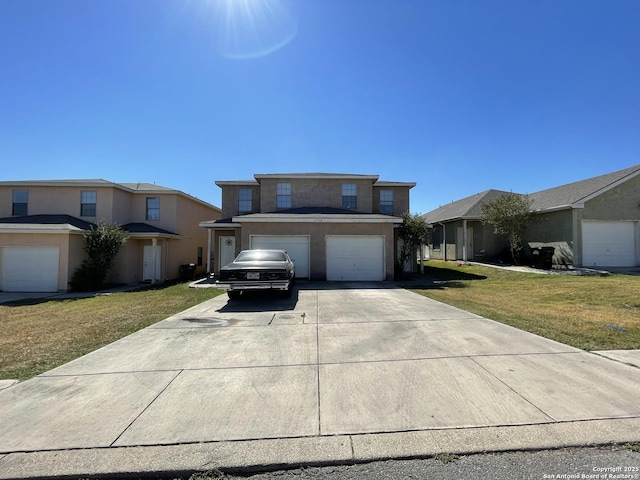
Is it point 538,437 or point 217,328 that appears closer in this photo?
point 538,437

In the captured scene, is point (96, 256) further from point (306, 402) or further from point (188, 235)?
point (306, 402)

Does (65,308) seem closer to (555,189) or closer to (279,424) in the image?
(279,424)

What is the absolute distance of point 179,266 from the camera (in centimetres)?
2177

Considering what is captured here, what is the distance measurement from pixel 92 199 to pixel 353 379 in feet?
66.8

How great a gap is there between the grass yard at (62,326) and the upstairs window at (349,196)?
10.4 m

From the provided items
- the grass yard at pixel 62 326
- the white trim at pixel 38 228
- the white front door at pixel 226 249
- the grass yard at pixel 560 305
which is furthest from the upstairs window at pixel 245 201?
the grass yard at pixel 560 305

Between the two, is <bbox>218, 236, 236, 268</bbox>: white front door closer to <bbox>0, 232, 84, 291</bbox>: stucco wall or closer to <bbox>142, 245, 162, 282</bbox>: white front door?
<bbox>142, 245, 162, 282</bbox>: white front door

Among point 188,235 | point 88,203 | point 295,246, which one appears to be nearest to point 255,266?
point 295,246

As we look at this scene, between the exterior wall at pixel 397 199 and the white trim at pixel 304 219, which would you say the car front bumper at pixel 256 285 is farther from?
the exterior wall at pixel 397 199

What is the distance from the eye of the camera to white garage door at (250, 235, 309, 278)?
53.8 ft

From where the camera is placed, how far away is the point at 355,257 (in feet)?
54.6

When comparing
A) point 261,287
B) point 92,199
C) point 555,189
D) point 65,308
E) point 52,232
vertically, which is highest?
point 555,189

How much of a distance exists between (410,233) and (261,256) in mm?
9546

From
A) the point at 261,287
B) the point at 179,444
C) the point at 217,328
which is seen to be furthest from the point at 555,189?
the point at 179,444
